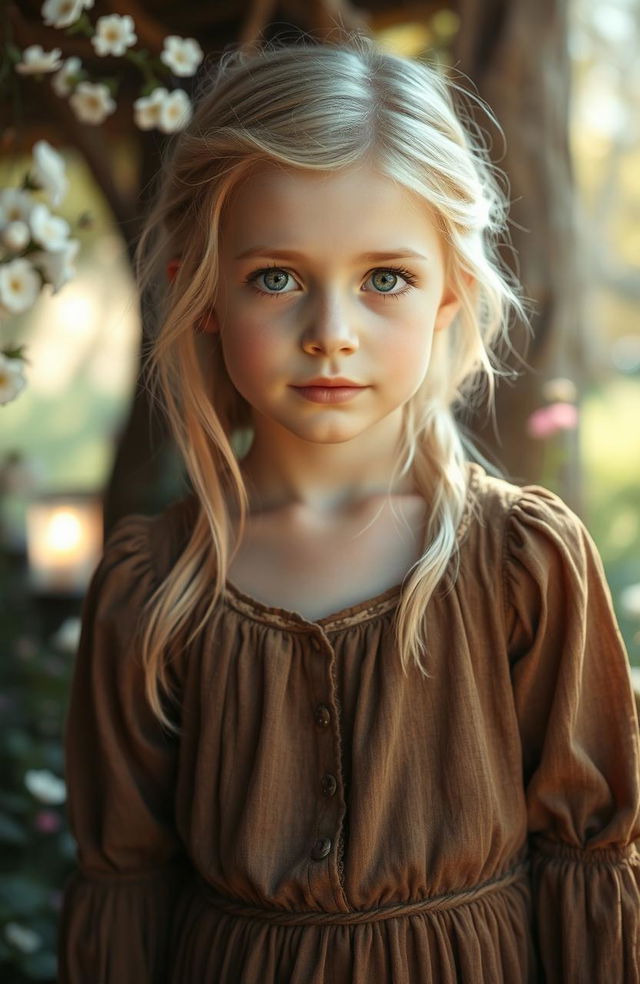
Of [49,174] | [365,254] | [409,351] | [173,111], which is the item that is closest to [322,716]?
[409,351]

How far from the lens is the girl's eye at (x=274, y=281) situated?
1.35 m

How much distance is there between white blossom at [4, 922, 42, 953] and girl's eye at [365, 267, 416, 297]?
5.40ft

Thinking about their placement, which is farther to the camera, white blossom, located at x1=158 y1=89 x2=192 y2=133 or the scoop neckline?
white blossom, located at x1=158 y1=89 x2=192 y2=133

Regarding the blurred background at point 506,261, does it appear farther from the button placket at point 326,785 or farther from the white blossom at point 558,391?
the button placket at point 326,785

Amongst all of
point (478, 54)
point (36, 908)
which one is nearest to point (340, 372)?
point (478, 54)

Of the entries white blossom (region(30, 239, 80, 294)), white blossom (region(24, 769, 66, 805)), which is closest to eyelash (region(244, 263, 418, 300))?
white blossom (region(30, 239, 80, 294))

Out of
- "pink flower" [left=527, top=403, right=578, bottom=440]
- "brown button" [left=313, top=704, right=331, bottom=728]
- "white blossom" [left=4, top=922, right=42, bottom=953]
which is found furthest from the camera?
"white blossom" [left=4, top=922, right=42, bottom=953]

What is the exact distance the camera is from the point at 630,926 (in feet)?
4.51

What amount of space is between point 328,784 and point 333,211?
722mm

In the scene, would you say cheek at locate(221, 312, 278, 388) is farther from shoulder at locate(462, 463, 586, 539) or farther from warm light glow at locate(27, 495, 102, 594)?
warm light glow at locate(27, 495, 102, 594)

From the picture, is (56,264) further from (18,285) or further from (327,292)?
(327,292)

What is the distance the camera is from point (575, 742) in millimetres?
1405

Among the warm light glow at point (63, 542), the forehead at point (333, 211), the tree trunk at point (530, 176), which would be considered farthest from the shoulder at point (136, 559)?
the warm light glow at point (63, 542)

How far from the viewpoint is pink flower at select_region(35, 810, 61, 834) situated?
247 cm
